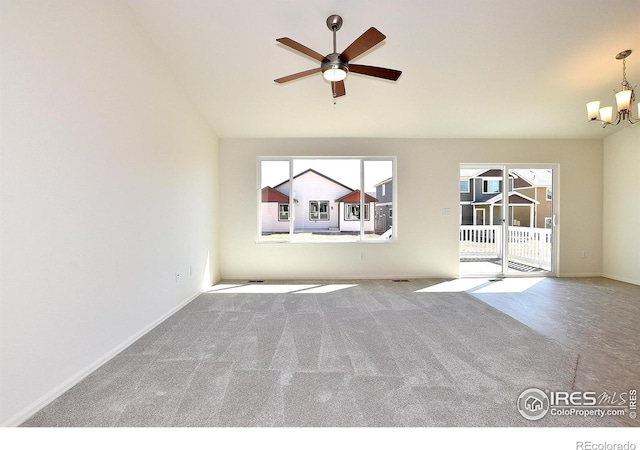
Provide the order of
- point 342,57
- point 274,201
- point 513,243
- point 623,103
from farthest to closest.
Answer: point 513,243 < point 274,201 < point 623,103 < point 342,57

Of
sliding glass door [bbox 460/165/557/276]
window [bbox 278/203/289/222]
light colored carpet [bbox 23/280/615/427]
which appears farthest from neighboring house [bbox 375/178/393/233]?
light colored carpet [bbox 23/280/615/427]

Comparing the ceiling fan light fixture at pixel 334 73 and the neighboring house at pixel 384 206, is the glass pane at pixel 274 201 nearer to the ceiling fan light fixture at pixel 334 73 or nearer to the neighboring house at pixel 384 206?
the neighboring house at pixel 384 206

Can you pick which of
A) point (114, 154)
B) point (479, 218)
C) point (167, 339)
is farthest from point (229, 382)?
point (479, 218)

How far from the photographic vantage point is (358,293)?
4.06 meters

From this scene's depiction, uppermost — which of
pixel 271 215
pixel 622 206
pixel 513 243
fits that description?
pixel 622 206

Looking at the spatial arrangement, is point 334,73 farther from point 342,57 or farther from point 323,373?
point 323,373

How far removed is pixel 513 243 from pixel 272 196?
18.1 ft

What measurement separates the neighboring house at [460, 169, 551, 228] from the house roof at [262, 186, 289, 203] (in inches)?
135

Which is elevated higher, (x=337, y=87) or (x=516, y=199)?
(x=337, y=87)

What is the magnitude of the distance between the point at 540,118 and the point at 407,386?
479cm

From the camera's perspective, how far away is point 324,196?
5.22 meters

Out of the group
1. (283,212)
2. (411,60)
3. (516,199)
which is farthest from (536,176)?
(283,212)

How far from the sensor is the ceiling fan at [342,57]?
212cm

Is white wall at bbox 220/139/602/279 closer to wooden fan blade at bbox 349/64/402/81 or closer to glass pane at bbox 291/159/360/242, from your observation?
glass pane at bbox 291/159/360/242
